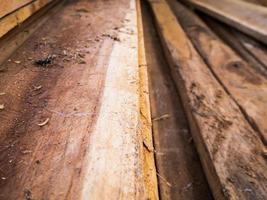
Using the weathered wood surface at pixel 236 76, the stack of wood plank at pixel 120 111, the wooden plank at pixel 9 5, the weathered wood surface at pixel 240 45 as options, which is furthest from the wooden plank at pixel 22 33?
the weathered wood surface at pixel 240 45

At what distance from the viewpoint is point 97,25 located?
1.43 metres

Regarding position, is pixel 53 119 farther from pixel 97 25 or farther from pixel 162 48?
pixel 162 48

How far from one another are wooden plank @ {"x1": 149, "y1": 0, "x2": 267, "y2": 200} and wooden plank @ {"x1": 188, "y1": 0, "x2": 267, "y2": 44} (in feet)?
1.54

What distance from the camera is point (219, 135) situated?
0.94m

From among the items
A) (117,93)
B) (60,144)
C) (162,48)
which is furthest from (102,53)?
(162,48)

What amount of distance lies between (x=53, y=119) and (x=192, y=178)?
44cm

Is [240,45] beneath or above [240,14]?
beneath

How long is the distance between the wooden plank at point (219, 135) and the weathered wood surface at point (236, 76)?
5 cm

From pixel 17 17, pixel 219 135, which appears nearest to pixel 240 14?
pixel 219 135

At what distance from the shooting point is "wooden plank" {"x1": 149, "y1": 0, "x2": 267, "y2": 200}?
77cm

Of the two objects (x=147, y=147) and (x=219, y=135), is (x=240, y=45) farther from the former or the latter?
(x=147, y=147)

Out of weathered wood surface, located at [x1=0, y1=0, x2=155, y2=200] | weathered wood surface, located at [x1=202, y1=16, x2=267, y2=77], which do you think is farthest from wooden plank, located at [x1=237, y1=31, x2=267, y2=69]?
weathered wood surface, located at [x1=0, y1=0, x2=155, y2=200]

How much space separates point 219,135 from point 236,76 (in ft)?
1.69

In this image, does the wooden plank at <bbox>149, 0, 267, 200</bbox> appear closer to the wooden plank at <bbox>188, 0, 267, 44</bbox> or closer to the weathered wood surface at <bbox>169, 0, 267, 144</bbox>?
the weathered wood surface at <bbox>169, 0, 267, 144</bbox>
